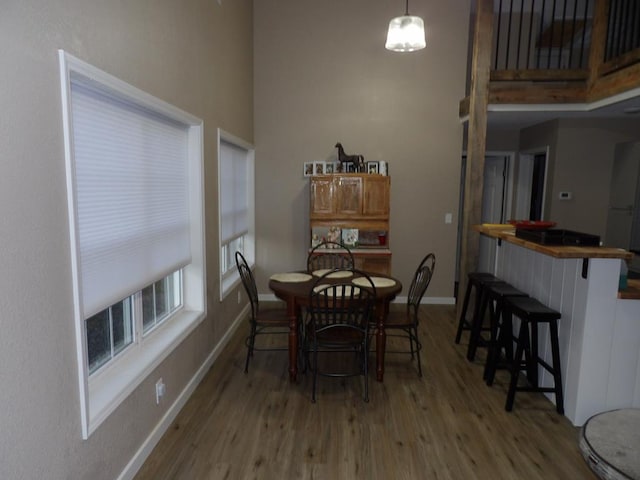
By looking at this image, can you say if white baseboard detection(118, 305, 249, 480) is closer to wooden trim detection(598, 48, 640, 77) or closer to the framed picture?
the framed picture

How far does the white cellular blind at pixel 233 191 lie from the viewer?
13.3 feet

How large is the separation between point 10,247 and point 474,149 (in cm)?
397

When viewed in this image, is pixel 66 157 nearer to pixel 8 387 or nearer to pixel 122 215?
pixel 122 215

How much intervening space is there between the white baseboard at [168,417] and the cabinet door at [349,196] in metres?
1.94

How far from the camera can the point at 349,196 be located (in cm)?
489

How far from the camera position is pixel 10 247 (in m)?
1.33

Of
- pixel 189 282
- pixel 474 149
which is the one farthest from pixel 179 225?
pixel 474 149

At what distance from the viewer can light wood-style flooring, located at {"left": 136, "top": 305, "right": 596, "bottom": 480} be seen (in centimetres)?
227

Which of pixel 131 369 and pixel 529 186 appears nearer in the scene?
pixel 131 369

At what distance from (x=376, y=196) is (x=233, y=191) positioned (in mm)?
1642

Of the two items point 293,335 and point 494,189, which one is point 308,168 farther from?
point 494,189

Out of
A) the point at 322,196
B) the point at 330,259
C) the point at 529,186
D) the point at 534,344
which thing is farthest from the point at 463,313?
the point at 529,186

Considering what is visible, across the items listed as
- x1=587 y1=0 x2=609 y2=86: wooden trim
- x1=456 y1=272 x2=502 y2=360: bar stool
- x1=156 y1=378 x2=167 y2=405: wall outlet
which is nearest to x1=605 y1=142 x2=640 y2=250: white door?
x1=587 y1=0 x2=609 y2=86: wooden trim

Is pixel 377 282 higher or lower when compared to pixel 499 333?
higher
